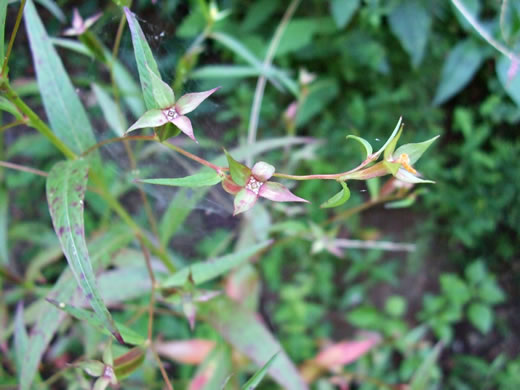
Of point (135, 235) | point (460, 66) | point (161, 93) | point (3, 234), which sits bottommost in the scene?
point (3, 234)

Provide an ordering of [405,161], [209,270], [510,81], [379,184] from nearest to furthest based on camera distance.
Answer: [405,161] < [209,270] < [510,81] < [379,184]

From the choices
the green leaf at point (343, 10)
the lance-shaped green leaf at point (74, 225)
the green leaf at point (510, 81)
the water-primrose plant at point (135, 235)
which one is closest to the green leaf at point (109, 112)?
the water-primrose plant at point (135, 235)

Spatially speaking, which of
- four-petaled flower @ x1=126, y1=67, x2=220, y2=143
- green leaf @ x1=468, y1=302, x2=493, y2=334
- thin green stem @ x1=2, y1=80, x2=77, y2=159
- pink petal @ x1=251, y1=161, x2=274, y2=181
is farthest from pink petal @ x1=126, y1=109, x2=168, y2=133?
green leaf @ x1=468, y1=302, x2=493, y2=334

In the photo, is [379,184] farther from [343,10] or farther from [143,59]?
[143,59]

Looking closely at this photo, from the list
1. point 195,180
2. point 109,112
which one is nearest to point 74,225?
point 195,180

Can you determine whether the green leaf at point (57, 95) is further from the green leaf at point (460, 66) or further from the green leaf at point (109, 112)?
the green leaf at point (460, 66)

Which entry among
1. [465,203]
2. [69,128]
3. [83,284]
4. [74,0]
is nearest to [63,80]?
[69,128]

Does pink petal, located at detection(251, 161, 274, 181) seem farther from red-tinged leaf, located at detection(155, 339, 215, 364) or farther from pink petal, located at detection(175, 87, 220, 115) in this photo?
red-tinged leaf, located at detection(155, 339, 215, 364)
